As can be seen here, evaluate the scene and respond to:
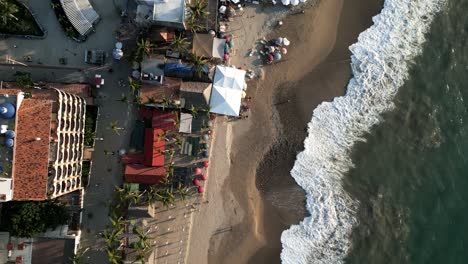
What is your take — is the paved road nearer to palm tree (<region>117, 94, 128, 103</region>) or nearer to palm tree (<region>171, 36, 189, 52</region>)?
palm tree (<region>117, 94, 128, 103</region>)

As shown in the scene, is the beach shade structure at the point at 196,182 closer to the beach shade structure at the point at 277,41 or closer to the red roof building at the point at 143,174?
the red roof building at the point at 143,174

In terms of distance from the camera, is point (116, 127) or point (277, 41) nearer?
point (116, 127)

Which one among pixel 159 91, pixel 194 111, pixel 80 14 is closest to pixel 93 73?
pixel 80 14

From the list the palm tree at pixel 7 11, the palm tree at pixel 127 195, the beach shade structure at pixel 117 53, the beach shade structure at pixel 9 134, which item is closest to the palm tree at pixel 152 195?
the palm tree at pixel 127 195

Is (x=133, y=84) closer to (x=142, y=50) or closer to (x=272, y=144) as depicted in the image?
(x=142, y=50)

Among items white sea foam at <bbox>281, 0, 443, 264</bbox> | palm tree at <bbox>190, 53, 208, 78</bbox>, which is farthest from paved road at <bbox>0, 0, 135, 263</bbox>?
white sea foam at <bbox>281, 0, 443, 264</bbox>

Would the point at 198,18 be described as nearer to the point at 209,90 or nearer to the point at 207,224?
the point at 209,90
